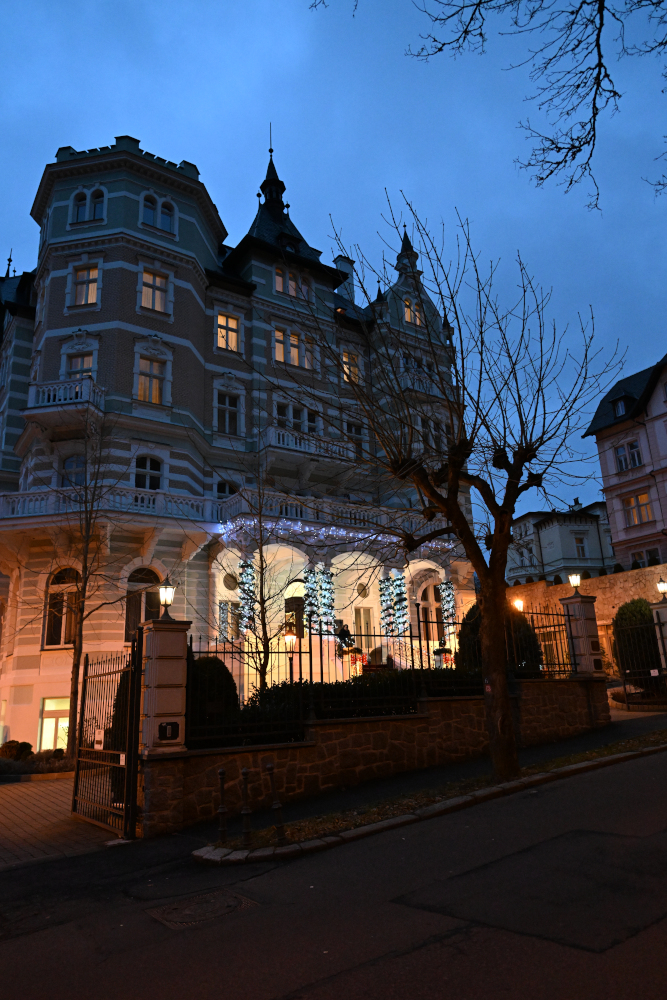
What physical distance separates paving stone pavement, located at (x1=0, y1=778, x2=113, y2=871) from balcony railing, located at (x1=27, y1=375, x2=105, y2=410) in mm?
12827

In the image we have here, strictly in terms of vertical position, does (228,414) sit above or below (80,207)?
below

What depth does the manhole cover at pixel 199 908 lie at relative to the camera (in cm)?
586

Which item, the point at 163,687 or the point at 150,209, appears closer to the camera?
the point at 163,687

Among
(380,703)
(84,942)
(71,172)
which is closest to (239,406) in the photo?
(71,172)

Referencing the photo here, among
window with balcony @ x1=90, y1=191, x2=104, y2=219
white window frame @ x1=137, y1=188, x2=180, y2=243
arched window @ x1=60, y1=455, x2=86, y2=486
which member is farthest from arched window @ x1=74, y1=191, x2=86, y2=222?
arched window @ x1=60, y1=455, x2=86, y2=486

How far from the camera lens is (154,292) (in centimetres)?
2659

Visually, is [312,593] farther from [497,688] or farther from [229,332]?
[497,688]

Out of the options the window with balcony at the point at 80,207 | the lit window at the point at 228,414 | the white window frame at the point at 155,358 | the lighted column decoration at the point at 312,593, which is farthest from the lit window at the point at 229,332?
the lighted column decoration at the point at 312,593

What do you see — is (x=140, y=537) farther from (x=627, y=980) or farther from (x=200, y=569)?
(x=627, y=980)

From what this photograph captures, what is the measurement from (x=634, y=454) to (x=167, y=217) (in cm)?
3084

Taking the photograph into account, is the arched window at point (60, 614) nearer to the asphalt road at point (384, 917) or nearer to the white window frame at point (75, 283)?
the white window frame at point (75, 283)

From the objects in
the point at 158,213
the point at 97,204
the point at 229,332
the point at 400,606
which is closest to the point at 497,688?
the point at 400,606

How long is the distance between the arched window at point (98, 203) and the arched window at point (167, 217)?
93.1 inches

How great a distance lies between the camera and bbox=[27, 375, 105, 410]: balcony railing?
73.8ft
